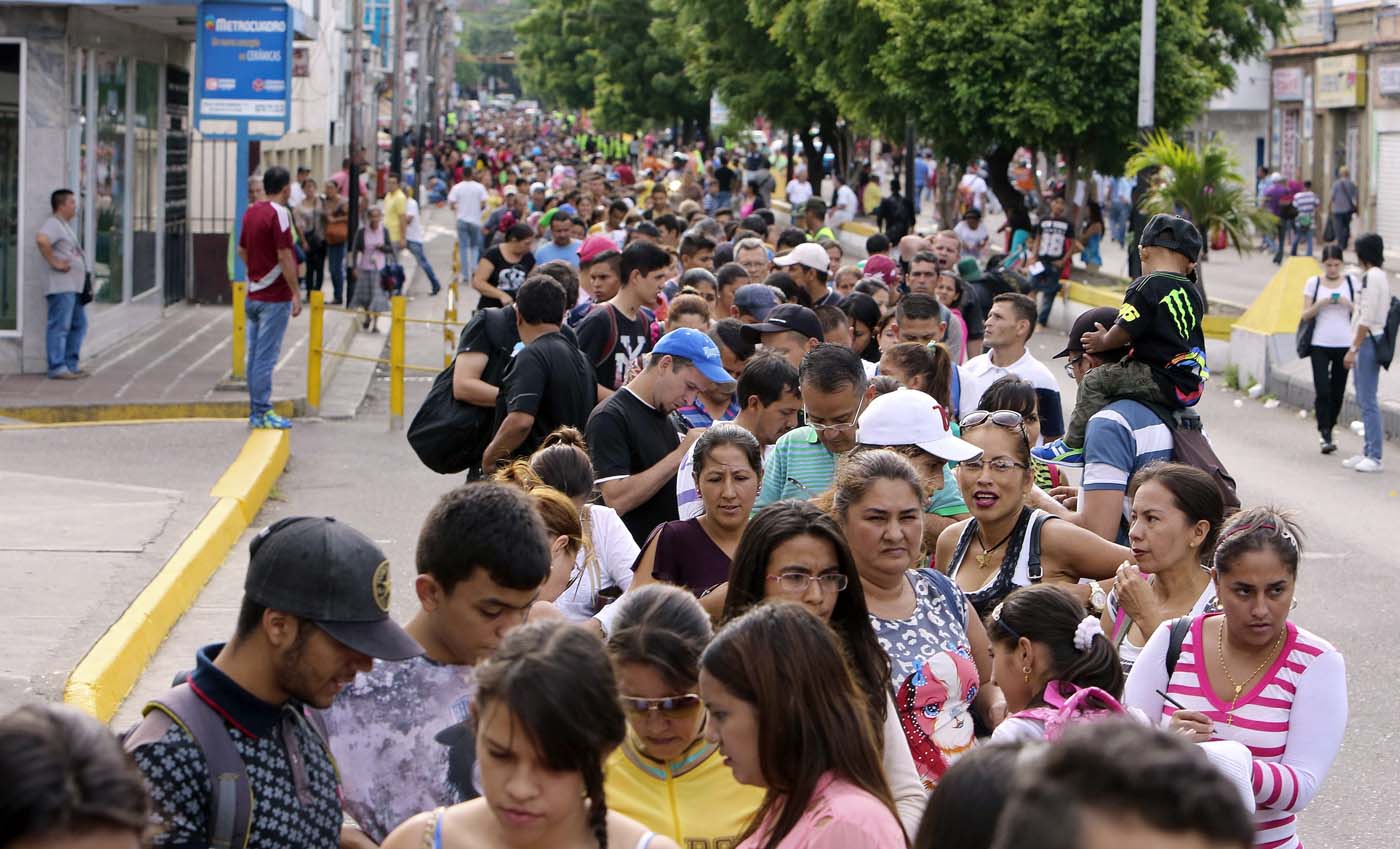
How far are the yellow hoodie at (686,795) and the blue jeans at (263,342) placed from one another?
1162cm

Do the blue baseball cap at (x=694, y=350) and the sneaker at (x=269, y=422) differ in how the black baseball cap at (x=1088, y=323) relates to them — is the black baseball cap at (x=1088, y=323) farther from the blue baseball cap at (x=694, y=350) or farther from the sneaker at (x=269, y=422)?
the sneaker at (x=269, y=422)

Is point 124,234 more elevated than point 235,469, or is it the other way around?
point 124,234

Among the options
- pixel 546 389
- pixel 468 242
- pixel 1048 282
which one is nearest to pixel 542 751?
pixel 546 389

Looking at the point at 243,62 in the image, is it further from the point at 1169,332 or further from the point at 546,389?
the point at 1169,332

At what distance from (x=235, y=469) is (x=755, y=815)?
1032 cm

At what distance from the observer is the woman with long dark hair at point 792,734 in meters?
3.52

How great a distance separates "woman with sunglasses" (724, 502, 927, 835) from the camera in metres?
4.66

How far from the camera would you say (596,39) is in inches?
2699

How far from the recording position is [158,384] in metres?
17.2

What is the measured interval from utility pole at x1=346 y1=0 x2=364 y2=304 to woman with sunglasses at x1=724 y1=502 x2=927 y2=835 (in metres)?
22.1

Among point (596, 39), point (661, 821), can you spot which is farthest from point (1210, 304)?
point (596, 39)

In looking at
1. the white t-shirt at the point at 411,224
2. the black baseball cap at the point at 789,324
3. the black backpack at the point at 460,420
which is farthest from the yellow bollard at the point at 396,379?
the white t-shirt at the point at 411,224

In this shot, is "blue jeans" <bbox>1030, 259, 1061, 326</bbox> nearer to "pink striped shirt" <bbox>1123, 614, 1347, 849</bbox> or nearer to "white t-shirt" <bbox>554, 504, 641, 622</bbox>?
"white t-shirt" <bbox>554, 504, 641, 622</bbox>

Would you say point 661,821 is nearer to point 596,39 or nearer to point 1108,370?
point 1108,370
